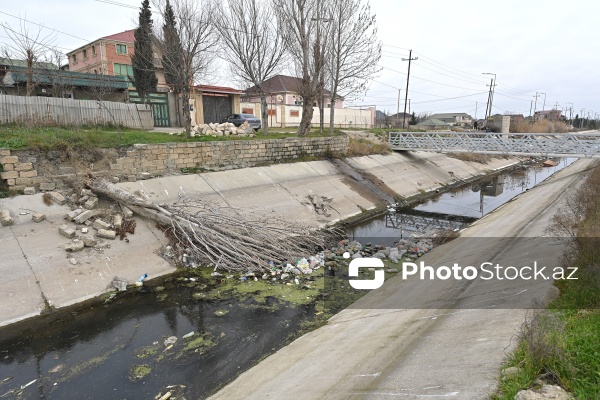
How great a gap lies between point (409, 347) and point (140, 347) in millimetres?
4706

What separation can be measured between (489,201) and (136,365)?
19565 millimetres

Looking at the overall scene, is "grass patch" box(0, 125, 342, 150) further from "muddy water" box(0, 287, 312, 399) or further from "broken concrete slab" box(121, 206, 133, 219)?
"muddy water" box(0, 287, 312, 399)

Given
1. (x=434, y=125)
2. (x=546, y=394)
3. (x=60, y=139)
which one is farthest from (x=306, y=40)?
(x=434, y=125)

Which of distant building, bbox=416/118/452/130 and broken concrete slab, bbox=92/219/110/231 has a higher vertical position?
distant building, bbox=416/118/452/130

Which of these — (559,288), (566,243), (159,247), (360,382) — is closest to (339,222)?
(159,247)

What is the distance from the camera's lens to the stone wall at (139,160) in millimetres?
10773

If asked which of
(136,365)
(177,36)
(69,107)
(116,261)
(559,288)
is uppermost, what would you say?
(177,36)

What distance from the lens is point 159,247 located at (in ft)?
33.8

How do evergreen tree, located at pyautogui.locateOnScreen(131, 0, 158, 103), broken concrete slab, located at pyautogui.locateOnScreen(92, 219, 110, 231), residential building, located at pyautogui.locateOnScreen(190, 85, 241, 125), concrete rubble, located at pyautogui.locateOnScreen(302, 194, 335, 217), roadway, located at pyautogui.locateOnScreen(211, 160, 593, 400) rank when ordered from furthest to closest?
1. residential building, located at pyautogui.locateOnScreen(190, 85, 241, 125)
2. evergreen tree, located at pyautogui.locateOnScreen(131, 0, 158, 103)
3. concrete rubble, located at pyautogui.locateOnScreen(302, 194, 335, 217)
4. broken concrete slab, located at pyautogui.locateOnScreen(92, 219, 110, 231)
5. roadway, located at pyautogui.locateOnScreen(211, 160, 593, 400)

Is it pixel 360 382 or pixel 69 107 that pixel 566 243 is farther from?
pixel 69 107

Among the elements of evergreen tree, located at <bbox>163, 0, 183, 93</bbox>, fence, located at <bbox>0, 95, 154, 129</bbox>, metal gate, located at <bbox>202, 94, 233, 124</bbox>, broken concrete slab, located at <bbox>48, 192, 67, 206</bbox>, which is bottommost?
broken concrete slab, located at <bbox>48, 192, 67, 206</bbox>

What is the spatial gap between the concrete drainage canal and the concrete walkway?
68cm

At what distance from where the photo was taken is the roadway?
4.11 meters

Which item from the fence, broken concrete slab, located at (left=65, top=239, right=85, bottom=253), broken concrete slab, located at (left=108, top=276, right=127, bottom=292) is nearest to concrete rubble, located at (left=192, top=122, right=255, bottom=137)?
the fence
